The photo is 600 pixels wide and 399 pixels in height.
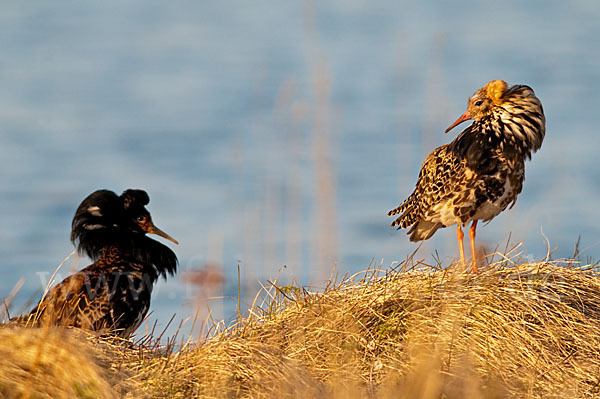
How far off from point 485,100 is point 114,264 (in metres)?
4.17

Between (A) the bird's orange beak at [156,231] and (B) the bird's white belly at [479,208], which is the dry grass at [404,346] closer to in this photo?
(B) the bird's white belly at [479,208]

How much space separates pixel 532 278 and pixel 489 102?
7.65 feet

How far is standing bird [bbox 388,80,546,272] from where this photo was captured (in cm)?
764

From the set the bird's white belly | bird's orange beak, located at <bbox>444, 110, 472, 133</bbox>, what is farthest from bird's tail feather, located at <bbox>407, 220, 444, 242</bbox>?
bird's orange beak, located at <bbox>444, 110, 472, 133</bbox>

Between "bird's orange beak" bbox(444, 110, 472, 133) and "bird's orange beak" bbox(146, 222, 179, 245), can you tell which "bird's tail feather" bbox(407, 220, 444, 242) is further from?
"bird's orange beak" bbox(146, 222, 179, 245)

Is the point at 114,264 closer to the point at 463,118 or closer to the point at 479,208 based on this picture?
the point at 479,208

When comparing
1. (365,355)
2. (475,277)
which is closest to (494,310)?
(475,277)

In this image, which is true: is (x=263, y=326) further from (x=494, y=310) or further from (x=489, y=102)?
(x=489, y=102)

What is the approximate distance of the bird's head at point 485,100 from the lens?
8117 mm

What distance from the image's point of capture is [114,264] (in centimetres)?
748

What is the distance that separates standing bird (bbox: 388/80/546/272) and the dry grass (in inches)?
43.1

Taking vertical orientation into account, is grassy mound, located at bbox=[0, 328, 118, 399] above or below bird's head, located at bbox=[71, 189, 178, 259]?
below

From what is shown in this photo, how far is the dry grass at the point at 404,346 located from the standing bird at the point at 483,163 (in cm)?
110

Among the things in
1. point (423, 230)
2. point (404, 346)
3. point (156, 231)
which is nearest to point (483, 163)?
point (423, 230)
